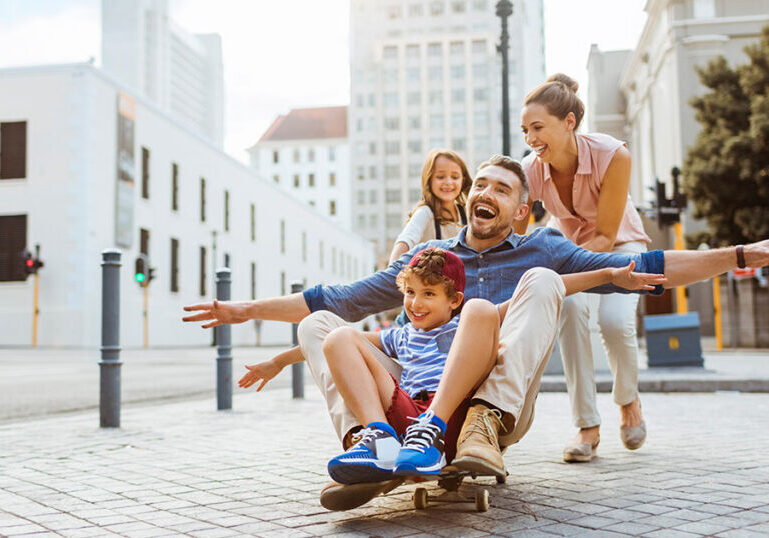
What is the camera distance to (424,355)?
316 centimetres

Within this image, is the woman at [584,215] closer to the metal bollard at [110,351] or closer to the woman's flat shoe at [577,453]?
the woman's flat shoe at [577,453]

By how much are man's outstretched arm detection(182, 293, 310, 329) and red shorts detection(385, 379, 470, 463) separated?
0.65 m

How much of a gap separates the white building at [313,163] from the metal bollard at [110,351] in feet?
302

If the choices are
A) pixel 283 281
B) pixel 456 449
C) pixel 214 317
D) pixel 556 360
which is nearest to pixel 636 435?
pixel 456 449

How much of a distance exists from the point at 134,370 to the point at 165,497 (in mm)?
11559

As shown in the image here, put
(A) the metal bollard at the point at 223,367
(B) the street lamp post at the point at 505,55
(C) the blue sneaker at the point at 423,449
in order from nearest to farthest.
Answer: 1. (C) the blue sneaker at the point at 423,449
2. (A) the metal bollard at the point at 223,367
3. (B) the street lamp post at the point at 505,55

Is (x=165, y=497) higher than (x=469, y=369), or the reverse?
(x=469, y=369)

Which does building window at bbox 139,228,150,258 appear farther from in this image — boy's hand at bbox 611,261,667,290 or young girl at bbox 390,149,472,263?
boy's hand at bbox 611,261,667,290

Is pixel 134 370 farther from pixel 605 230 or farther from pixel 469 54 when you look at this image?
pixel 469 54

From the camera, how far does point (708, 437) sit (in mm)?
5129

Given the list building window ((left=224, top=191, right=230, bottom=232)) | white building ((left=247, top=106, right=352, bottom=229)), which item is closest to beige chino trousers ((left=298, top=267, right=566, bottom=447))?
building window ((left=224, top=191, right=230, bottom=232))

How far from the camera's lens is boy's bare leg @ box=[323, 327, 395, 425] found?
2.86m

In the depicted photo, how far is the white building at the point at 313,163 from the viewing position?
9988 cm

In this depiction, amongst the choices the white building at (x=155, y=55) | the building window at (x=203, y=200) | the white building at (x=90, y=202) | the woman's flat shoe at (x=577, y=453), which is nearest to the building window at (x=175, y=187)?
the white building at (x=90, y=202)
